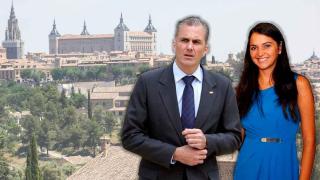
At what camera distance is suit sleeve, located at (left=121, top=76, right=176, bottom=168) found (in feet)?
3.01

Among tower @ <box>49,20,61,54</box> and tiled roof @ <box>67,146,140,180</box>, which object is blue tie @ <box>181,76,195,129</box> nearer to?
tiled roof @ <box>67,146,140,180</box>

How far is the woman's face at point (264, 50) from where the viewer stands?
43.3 inches

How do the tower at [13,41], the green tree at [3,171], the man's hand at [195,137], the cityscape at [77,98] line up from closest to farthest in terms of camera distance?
1. the man's hand at [195,137]
2. the cityscape at [77,98]
3. the green tree at [3,171]
4. the tower at [13,41]

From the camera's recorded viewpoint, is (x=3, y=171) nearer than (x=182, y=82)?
No

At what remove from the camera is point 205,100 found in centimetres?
94

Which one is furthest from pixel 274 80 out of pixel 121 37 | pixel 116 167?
pixel 121 37

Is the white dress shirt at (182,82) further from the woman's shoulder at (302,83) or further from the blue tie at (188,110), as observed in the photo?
the woman's shoulder at (302,83)

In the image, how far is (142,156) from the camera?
0.93 m

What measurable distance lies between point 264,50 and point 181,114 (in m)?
0.23

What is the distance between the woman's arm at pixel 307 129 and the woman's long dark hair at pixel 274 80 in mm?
12

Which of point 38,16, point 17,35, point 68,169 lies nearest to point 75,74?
point 38,16

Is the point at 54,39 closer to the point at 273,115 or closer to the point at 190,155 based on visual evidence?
the point at 273,115

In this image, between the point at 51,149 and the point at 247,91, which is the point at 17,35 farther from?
the point at 247,91

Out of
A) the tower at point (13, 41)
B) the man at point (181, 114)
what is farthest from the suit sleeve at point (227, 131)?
the tower at point (13, 41)
